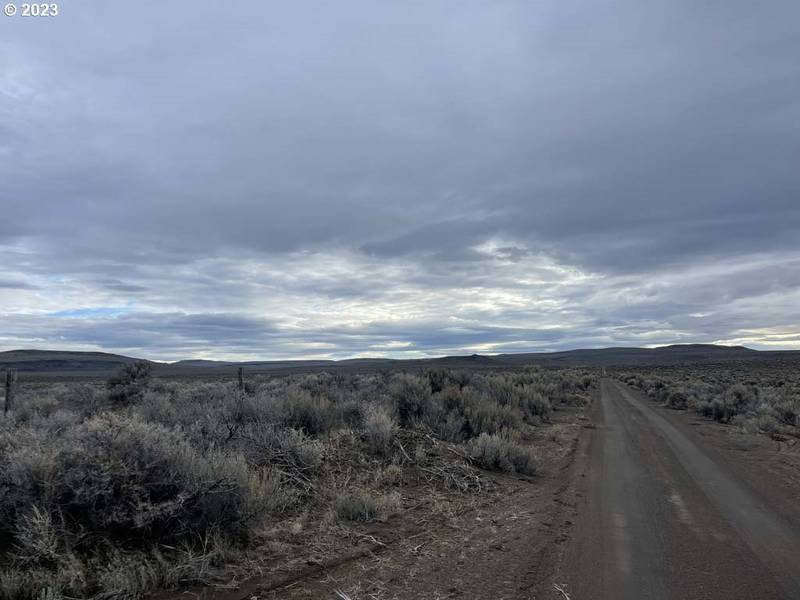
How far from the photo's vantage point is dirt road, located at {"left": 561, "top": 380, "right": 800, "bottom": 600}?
5.63 m

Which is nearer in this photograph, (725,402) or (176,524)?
(176,524)

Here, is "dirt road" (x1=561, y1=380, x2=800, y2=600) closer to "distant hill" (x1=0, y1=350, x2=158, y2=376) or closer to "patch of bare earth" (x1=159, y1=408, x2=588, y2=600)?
"patch of bare earth" (x1=159, y1=408, x2=588, y2=600)

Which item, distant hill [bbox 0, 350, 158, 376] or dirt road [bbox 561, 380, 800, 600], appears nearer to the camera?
dirt road [bbox 561, 380, 800, 600]

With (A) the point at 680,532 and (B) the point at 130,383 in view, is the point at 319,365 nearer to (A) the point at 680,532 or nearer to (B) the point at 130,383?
(B) the point at 130,383

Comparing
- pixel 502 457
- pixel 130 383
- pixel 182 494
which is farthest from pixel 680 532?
pixel 130 383

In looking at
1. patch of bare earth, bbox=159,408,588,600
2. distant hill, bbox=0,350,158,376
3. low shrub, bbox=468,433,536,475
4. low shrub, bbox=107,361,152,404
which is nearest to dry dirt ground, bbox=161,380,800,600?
patch of bare earth, bbox=159,408,588,600

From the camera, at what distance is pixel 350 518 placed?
7598 mm

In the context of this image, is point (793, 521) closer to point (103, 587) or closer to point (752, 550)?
point (752, 550)

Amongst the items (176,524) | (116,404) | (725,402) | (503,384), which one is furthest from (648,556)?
(116,404)

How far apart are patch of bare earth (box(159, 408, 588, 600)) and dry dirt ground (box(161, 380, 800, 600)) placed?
0.02 metres

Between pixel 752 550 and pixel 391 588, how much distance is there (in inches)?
178

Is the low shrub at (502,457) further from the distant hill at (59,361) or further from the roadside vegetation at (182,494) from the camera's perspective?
the distant hill at (59,361)

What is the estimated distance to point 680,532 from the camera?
7.46m

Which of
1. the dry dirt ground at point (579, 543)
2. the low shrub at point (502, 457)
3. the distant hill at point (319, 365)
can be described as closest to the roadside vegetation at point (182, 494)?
the low shrub at point (502, 457)
